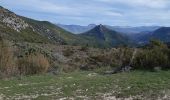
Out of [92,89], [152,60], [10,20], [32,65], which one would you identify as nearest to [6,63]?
[32,65]

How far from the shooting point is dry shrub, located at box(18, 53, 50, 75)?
2733 cm

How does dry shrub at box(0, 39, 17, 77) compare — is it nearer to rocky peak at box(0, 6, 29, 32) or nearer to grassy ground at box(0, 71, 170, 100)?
grassy ground at box(0, 71, 170, 100)

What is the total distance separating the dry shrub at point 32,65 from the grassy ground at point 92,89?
5249 millimetres

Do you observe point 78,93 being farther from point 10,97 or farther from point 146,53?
point 146,53

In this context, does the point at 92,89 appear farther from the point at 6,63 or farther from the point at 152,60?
the point at 152,60

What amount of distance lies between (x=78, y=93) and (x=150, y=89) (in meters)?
3.03

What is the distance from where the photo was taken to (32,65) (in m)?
27.5

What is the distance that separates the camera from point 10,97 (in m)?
16.9

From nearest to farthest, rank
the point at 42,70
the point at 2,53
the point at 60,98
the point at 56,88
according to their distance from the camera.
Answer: the point at 60,98 → the point at 56,88 → the point at 2,53 → the point at 42,70

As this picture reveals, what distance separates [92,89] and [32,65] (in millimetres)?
9816

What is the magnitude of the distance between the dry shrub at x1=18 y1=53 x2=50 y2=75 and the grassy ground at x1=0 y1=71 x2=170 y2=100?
5.25 m

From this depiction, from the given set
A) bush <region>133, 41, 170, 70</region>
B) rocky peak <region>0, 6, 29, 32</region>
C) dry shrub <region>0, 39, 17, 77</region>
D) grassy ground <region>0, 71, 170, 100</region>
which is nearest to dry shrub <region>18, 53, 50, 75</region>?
dry shrub <region>0, 39, 17, 77</region>

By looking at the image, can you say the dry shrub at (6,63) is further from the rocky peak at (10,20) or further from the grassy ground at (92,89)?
the rocky peak at (10,20)

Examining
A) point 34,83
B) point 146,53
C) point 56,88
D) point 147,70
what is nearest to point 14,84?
point 34,83
